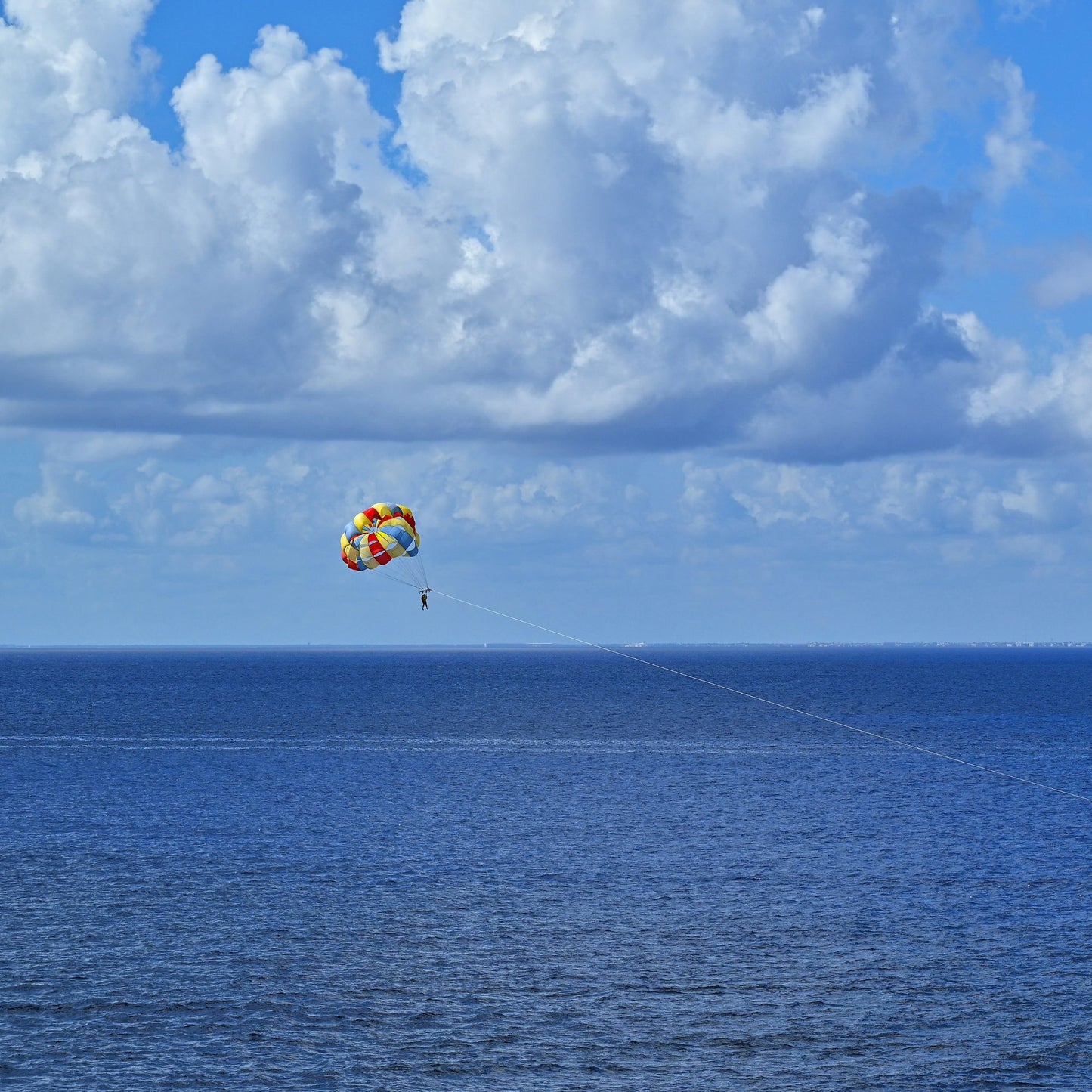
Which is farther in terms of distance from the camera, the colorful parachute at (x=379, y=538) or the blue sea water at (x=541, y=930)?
the colorful parachute at (x=379, y=538)

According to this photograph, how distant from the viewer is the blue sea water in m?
32.5

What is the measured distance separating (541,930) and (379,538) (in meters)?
24.7

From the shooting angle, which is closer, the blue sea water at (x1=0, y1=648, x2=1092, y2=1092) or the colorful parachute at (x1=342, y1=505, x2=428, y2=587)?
the blue sea water at (x1=0, y1=648, x2=1092, y2=1092)

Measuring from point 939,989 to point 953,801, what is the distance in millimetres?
40926

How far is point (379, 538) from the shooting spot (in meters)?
63.3

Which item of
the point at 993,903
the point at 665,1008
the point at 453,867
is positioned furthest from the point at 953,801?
the point at 665,1008

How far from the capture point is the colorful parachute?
207 feet

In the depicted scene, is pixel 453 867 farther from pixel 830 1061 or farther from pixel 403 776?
pixel 403 776

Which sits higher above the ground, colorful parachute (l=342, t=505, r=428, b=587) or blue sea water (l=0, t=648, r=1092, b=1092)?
colorful parachute (l=342, t=505, r=428, b=587)

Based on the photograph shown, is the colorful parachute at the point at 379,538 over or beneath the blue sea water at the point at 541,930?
over

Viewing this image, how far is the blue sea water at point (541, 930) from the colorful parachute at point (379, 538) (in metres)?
13.4

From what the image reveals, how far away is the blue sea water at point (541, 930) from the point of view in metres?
32.5

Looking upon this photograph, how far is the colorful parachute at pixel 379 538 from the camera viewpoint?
207 feet

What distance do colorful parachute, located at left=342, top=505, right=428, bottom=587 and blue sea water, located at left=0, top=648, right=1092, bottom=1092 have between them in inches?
528
